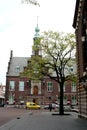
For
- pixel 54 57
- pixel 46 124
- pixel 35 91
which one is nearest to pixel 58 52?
pixel 54 57

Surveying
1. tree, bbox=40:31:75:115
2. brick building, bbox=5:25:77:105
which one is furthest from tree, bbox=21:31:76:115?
brick building, bbox=5:25:77:105

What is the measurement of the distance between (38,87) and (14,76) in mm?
8238

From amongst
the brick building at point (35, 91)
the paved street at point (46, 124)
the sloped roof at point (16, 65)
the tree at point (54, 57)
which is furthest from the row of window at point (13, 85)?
the paved street at point (46, 124)

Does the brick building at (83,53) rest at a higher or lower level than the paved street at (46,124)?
higher

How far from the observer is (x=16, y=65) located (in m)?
104

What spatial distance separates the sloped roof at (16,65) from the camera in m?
102

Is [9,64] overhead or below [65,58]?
overhead

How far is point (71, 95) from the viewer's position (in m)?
97.2

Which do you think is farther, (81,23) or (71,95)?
(71,95)

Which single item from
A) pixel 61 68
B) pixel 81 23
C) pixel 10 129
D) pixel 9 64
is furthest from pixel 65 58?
pixel 9 64

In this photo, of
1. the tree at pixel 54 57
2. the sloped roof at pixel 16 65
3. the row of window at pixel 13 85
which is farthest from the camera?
the sloped roof at pixel 16 65

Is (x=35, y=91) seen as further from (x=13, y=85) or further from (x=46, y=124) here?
(x=46, y=124)

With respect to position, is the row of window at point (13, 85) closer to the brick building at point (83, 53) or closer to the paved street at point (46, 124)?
the brick building at point (83, 53)

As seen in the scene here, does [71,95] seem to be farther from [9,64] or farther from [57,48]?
[57,48]
